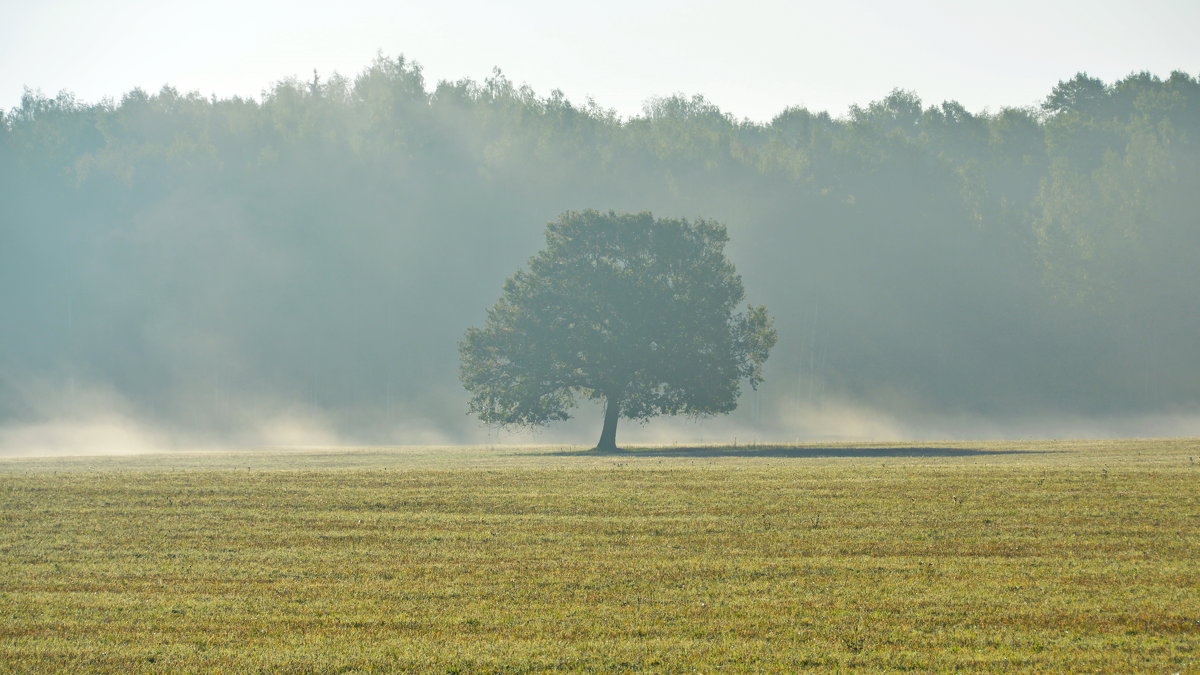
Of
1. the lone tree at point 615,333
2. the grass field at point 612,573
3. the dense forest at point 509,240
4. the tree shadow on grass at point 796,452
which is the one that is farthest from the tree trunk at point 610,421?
the dense forest at point 509,240

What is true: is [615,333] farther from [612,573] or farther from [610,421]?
[612,573]

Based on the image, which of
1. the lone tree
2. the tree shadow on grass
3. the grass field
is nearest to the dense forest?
the lone tree

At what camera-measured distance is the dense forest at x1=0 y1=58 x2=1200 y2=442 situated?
130125 millimetres

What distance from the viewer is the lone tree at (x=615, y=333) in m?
69.0

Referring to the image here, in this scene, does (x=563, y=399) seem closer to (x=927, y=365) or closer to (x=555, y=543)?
(x=555, y=543)

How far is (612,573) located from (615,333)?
1894 inches

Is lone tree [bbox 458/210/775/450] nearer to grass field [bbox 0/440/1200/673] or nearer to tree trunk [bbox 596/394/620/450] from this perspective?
tree trunk [bbox 596/394/620/450]

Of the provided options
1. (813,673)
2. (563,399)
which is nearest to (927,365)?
(563,399)

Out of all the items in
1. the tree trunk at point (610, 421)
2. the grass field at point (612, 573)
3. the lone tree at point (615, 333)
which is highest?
the lone tree at point (615, 333)

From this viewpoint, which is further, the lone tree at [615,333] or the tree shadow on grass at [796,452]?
the lone tree at [615,333]

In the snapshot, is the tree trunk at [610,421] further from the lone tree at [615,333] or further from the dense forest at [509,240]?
the dense forest at [509,240]

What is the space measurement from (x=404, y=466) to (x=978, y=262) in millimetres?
108080

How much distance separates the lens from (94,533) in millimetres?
27750

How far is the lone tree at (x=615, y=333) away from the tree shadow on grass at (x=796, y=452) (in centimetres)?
327
